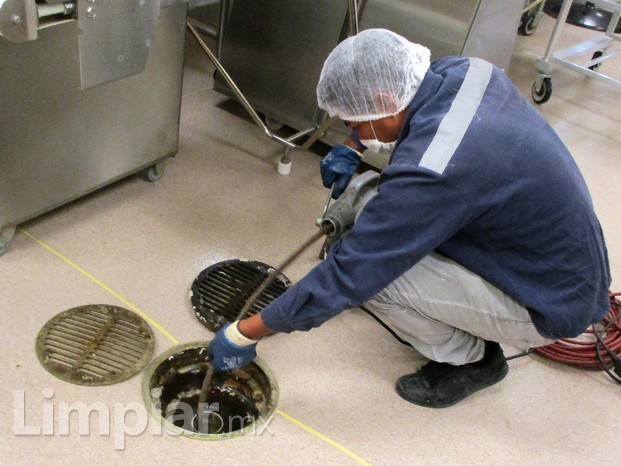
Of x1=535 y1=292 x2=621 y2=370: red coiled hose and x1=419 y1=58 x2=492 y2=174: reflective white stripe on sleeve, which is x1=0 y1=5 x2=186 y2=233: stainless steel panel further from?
x1=535 y1=292 x2=621 y2=370: red coiled hose

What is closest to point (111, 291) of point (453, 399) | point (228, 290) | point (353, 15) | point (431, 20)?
point (228, 290)

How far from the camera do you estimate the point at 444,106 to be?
48.6 inches

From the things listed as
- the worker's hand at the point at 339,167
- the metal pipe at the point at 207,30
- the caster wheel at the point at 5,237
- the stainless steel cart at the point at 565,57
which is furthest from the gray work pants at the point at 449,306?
the stainless steel cart at the point at 565,57

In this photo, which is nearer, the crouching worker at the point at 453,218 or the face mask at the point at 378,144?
the crouching worker at the point at 453,218

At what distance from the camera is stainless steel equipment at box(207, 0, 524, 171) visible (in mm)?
2061

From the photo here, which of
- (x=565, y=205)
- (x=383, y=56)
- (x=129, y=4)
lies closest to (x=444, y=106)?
(x=383, y=56)

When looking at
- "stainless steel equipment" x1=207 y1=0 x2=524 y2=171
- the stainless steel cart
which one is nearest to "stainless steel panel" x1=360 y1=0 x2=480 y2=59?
"stainless steel equipment" x1=207 y1=0 x2=524 y2=171

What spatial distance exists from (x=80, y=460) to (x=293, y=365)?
1.81ft

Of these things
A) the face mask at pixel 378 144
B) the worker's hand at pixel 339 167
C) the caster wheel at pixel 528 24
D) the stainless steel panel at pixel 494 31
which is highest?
the stainless steel panel at pixel 494 31

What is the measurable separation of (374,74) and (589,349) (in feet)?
3.63

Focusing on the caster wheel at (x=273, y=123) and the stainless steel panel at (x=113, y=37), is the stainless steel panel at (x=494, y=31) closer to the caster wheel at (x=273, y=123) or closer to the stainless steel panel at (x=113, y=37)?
the caster wheel at (x=273, y=123)

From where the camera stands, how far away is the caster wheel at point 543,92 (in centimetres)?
329

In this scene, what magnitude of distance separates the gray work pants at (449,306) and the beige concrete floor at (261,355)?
8.7 inches

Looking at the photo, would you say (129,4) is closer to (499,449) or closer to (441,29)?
(441,29)
